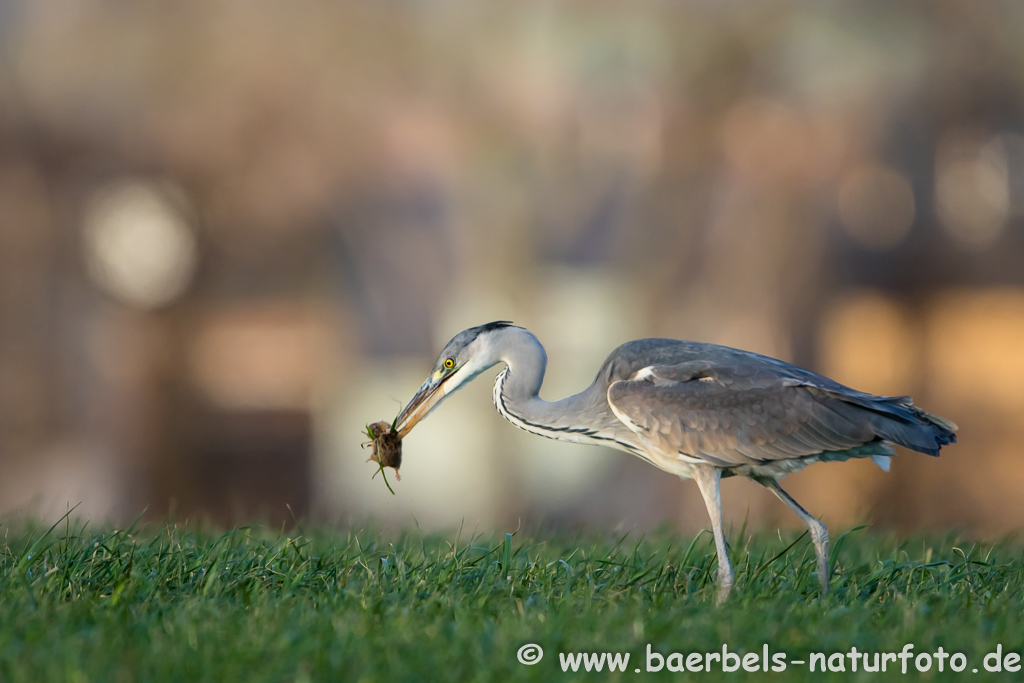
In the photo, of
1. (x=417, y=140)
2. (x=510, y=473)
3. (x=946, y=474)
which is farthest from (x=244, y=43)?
(x=946, y=474)

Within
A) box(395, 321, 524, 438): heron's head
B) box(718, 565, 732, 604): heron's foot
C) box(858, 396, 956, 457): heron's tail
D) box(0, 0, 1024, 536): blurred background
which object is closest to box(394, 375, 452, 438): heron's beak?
box(395, 321, 524, 438): heron's head

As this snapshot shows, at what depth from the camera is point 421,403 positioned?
6281 mm

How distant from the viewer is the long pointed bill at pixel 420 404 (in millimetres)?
6262

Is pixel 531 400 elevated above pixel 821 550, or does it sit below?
above

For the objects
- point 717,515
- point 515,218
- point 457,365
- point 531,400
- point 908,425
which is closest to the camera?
point 717,515

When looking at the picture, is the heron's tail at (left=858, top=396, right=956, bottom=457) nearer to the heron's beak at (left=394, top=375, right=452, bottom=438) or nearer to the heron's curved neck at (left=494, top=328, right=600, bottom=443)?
the heron's curved neck at (left=494, top=328, right=600, bottom=443)

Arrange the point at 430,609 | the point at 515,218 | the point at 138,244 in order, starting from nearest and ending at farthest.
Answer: the point at 430,609, the point at 515,218, the point at 138,244

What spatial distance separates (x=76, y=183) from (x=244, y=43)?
11.2 feet

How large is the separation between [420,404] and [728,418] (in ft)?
6.14

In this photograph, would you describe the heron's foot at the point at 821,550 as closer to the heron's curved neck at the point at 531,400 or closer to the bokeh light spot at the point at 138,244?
the heron's curved neck at the point at 531,400

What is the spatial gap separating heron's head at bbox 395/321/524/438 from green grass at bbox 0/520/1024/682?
856mm

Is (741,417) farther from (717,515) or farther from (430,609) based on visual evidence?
(430,609)

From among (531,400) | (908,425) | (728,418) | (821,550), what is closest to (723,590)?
(821,550)

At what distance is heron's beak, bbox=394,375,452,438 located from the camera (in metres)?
6.26
